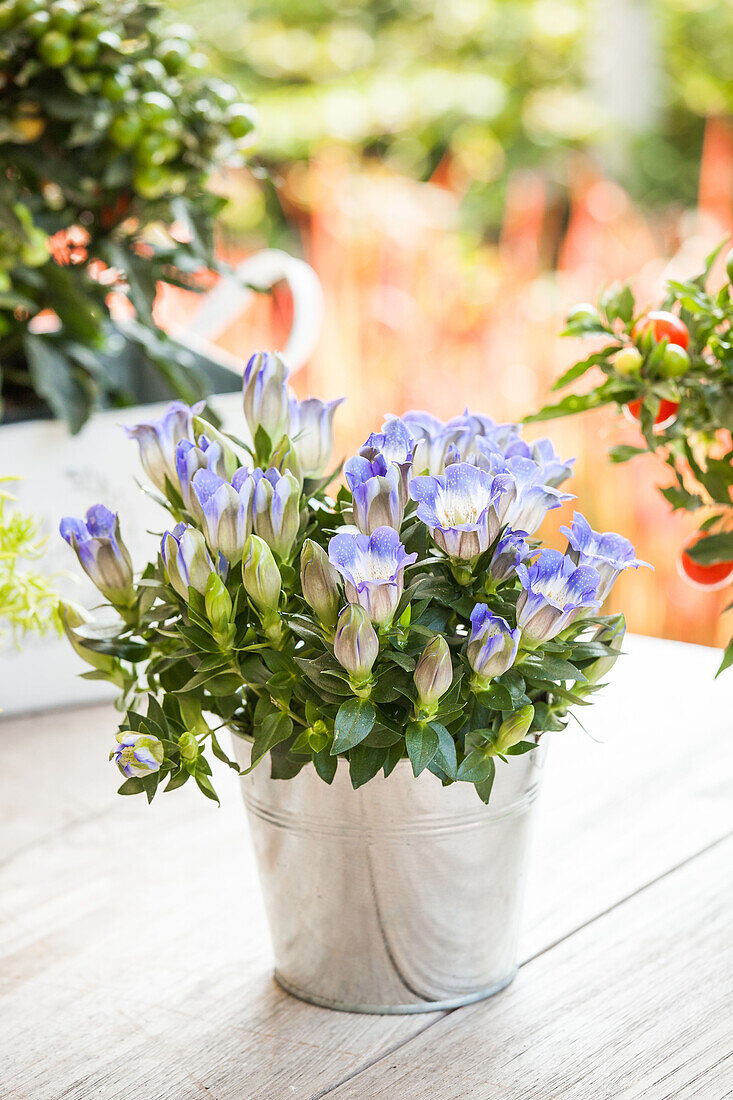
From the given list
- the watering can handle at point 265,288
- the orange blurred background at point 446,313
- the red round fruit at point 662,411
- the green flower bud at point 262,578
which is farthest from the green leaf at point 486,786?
the orange blurred background at point 446,313

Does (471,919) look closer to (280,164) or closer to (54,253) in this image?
(54,253)

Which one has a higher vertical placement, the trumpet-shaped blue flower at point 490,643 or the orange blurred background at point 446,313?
the trumpet-shaped blue flower at point 490,643

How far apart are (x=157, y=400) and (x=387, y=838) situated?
0.63 metres

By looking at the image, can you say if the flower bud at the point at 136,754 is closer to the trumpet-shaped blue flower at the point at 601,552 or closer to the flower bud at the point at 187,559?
the flower bud at the point at 187,559

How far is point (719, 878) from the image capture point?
1.94 ft

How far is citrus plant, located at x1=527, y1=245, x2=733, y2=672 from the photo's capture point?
0.53 metres

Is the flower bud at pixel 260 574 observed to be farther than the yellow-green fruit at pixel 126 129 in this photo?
No

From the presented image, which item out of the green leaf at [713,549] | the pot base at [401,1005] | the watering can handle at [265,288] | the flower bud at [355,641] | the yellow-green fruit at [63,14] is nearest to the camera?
the flower bud at [355,641]

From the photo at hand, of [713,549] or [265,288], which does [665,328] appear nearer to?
[713,549]

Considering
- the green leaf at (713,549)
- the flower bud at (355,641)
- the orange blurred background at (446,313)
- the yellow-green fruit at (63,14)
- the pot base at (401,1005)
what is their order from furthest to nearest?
the orange blurred background at (446,313)
the yellow-green fruit at (63,14)
the green leaf at (713,549)
the pot base at (401,1005)
the flower bud at (355,641)

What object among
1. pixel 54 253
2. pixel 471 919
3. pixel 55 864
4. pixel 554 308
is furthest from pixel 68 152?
pixel 554 308

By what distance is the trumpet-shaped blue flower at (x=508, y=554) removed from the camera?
41 centimetres

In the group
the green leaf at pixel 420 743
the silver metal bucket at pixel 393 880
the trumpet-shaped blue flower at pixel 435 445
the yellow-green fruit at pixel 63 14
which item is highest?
the yellow-green fruit at pixel 63 14

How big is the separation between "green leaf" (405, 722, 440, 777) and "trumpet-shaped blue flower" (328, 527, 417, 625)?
0.04m
